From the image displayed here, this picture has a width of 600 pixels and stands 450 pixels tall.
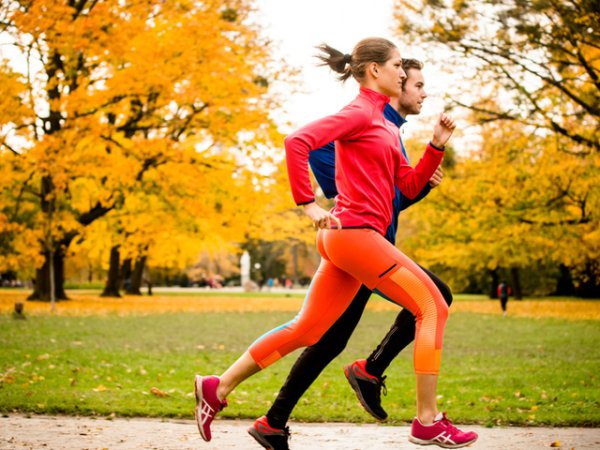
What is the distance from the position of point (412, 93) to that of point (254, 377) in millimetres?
5712

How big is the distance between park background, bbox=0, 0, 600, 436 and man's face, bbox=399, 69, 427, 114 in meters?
2.86

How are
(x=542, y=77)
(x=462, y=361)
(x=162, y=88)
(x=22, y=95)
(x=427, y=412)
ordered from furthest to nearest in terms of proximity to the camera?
(x=162, y=88)
(x=22, y=95)
(x=542, y=77)
(x=462, y=361)
(x=427, y=412)

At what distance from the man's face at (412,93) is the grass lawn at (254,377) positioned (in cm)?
276

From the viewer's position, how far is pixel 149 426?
5.72m

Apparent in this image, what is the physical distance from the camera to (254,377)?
31.7ft

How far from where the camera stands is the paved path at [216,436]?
4875mm

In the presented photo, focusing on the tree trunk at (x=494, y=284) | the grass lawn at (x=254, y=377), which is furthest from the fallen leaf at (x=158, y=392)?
the tree trunk at (x=494, y=284)

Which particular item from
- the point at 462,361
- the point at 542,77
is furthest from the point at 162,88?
the point at 462,361

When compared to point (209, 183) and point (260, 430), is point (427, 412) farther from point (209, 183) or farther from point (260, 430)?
point (209, 183)

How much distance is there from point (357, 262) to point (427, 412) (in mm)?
799

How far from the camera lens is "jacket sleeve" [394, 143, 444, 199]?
4.25 meters

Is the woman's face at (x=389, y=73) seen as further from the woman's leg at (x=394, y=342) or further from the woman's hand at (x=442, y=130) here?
the woman's leg at (x=394, y=342)

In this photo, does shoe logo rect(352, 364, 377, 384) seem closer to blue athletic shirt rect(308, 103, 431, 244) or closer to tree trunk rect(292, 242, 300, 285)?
blue athletic shirt rect(308, 103, 431, 244)

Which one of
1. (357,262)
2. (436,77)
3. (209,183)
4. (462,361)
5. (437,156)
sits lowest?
(462,361)
